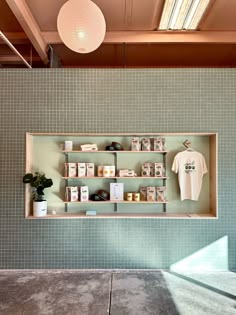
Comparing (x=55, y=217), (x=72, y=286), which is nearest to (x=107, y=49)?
(x=55, y=217)

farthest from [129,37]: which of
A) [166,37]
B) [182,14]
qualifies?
[182,14]

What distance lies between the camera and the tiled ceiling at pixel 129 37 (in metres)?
3.54

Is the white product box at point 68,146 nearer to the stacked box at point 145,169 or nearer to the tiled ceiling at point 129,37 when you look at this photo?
the stacked box at point 145,169

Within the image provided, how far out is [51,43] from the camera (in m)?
4.35

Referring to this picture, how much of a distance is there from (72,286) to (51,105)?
237 centimetres

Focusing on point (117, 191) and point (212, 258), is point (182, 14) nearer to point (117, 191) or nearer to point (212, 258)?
point (117, 191)

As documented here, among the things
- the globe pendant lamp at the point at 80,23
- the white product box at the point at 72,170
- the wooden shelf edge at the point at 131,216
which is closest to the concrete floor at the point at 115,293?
the wooden shelf edge at the point at 131,216

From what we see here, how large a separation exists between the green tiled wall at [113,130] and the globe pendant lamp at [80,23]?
1138 mm

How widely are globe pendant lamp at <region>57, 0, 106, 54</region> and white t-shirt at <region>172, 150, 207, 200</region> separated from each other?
2.05 meters

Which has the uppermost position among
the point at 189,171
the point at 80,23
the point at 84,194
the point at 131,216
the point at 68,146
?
the point at 80,23

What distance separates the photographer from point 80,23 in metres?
2.21

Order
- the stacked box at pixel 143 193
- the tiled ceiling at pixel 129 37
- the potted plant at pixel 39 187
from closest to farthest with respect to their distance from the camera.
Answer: the potted plant at pixel 39 187, the tiled ceiling at pixel 129 37, the stacked box at pixel 143 193

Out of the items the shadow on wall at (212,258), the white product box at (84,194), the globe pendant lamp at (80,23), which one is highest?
the globe pendant lamp at (80,23)

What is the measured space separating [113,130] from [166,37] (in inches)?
80.4
